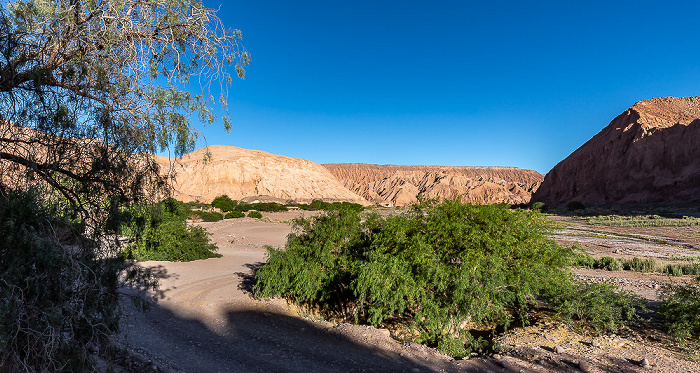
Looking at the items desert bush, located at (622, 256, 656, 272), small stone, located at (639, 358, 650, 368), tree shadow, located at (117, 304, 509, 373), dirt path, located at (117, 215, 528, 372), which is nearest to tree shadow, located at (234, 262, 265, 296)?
dirt path, located at (117, 215, 528, 372)

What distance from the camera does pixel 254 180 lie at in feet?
259

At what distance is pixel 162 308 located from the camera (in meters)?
9.69

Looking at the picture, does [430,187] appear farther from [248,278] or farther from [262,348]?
[262,348]

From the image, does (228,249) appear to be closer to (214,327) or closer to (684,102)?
(214,327)

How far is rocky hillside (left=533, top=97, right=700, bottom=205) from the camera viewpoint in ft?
195

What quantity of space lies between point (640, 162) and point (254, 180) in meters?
73.1

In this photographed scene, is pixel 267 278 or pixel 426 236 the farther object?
pixel 267 278

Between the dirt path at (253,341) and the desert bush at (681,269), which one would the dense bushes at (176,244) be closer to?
the dirt path at (253,341)

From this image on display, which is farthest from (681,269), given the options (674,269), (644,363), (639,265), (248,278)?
(248,278)

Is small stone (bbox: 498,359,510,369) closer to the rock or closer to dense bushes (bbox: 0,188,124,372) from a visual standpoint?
the rock

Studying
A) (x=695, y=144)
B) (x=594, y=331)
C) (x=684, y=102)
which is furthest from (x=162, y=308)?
(x=684, y=102)

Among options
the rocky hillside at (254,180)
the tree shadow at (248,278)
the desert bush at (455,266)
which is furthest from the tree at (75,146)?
the rocky hillside at (254,180)

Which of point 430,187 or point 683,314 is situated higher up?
point 430,187

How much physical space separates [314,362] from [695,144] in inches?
3068
